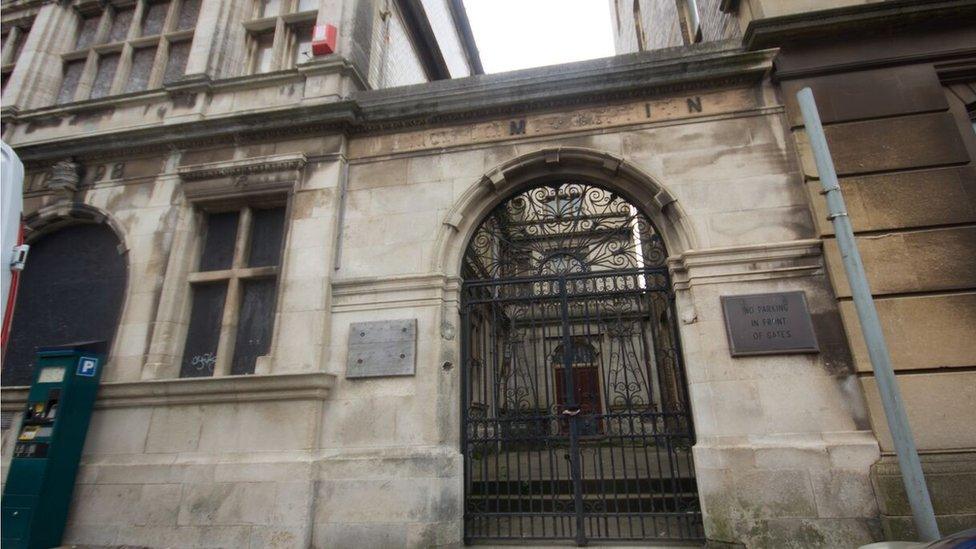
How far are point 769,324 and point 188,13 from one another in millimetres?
11681

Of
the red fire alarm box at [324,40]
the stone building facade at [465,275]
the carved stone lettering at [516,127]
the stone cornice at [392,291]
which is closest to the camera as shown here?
the stone building facade at [465,275]

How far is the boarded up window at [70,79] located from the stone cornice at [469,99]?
2.10 m

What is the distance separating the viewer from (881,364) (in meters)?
3.85

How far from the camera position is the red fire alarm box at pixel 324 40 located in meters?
8.29

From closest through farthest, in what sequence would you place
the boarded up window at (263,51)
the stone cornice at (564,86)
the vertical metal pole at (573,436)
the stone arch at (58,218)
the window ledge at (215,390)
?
1. the vertical metal pole at (573,436)
2. the window ledge at (215,390)
3. the stone cornice at (564,86)
4. the stone arch at (58,218)
5. the boarded up window at (263,51)

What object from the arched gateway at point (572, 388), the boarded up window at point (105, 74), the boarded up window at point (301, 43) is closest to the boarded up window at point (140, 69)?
the boarded up window at point (105, 74)

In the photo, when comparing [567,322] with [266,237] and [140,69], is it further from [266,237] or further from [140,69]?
[140,69]

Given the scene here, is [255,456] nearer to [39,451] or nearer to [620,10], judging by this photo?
[39,451]

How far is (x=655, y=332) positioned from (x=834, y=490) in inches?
98.1

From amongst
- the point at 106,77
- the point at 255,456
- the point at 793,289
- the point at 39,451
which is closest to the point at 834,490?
the point at 793,289

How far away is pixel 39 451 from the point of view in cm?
624

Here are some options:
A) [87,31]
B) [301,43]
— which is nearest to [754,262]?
[301,43]

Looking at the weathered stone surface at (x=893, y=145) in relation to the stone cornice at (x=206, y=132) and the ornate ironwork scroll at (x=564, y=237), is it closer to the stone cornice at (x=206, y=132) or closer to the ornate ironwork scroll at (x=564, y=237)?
the ornate ironwork scroll at (x=564, y=237)

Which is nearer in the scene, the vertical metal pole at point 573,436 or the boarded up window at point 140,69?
the vertical metal pole at point 573,436
